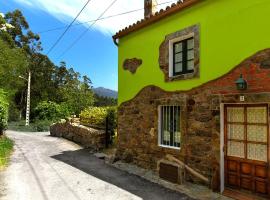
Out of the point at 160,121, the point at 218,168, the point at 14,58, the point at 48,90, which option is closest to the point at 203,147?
the point at 218,168

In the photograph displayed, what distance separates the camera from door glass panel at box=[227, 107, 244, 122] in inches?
328

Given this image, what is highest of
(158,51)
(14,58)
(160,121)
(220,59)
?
(14,58)

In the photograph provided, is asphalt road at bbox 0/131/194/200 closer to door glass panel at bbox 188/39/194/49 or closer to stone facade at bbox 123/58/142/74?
stone facade at bbox 123/58/142/74

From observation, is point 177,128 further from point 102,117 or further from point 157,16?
point 102,117

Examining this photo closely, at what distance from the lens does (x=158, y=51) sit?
36.9 feet

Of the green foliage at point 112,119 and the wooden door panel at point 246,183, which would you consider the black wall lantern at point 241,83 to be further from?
the green foliage at point 112,119

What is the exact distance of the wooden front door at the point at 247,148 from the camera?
774cm

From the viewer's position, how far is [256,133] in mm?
7957

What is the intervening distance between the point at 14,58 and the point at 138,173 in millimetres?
21020

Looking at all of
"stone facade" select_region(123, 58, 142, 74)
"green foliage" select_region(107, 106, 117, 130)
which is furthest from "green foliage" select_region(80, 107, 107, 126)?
"stone facade" select_region(123, 58, 142, 74)

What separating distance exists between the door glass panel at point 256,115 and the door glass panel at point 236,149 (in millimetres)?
749

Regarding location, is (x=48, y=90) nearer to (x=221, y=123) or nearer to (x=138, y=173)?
(x=138, y=173)

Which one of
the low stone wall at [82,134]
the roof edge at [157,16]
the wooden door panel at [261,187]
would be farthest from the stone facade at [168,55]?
the low stone wall at [82,134]

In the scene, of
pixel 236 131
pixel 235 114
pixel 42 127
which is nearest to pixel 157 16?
pixel 235 114
